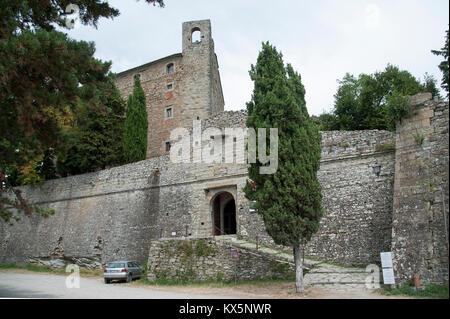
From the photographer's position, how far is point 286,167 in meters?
10.4

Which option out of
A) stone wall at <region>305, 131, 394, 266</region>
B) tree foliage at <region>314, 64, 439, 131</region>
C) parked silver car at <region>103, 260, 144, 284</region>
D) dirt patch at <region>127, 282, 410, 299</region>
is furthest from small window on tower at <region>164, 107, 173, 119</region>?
dirt patch at <region>127, 282, 410, 299</region>

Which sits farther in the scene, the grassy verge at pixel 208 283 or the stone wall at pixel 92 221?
the stone wall at pixel 92 221

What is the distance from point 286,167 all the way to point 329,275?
3.64 m

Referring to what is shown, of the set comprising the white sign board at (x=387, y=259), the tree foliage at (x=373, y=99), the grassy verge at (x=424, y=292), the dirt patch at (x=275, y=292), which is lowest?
the dirt patch at (x=275, y=292)

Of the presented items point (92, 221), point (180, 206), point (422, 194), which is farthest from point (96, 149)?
point (422, 194)

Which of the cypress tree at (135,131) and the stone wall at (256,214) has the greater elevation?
the cypress tree at (135,131)

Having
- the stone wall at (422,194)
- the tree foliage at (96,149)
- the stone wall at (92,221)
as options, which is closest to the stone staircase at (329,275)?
the stone wall at (422,194)

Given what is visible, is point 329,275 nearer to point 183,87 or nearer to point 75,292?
point 75,292

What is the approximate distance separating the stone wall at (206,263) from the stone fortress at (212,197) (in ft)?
0.33

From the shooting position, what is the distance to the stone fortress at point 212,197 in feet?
Result: 33.7

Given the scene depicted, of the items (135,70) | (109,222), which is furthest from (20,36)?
(135,70)

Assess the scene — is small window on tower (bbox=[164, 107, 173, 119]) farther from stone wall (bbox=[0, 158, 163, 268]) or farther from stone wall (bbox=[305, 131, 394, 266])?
stone wall (bbox=[305, 131, 394, 266])

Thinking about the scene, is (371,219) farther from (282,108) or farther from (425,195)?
(282,108)

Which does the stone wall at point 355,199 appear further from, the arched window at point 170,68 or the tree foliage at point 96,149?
the arched window at point 170,68
